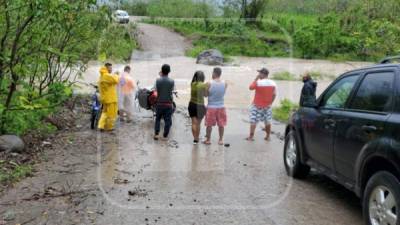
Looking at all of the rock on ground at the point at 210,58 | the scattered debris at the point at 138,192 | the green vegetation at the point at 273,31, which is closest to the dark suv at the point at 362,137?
the scattered debris at the point at 138,192

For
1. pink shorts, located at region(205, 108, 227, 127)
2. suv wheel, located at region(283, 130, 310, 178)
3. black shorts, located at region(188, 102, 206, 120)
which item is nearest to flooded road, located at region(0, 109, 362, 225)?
suv wheel, located at region(283, 130, 310, 178)

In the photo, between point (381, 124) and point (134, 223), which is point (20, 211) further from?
point (381, 124)

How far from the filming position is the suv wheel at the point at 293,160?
25.2 ft

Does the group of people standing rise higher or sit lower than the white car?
lower

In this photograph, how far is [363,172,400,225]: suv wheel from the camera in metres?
4.67

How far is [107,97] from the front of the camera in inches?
461

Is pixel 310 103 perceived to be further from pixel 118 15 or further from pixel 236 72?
pixel 236 72

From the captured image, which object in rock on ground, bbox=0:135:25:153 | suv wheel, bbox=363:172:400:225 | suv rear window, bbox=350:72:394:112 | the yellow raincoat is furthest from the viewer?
the yellow raincoat

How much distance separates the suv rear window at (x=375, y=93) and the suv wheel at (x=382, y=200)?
758mm

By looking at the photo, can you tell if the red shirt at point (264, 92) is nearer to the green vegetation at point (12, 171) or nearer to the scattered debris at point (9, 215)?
the green vegetation at point (12, 171)

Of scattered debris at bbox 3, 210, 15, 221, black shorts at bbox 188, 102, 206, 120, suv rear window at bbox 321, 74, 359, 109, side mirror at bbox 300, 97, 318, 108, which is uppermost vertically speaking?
suv rear window at bbox 321, 74, 359, 109

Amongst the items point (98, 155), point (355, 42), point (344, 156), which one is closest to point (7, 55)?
point (98, 155)

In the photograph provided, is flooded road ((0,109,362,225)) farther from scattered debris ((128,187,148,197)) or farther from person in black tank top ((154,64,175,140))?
person in black tank top ((154,64,175,140))

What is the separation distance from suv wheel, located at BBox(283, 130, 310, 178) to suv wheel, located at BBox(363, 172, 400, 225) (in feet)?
8.14
